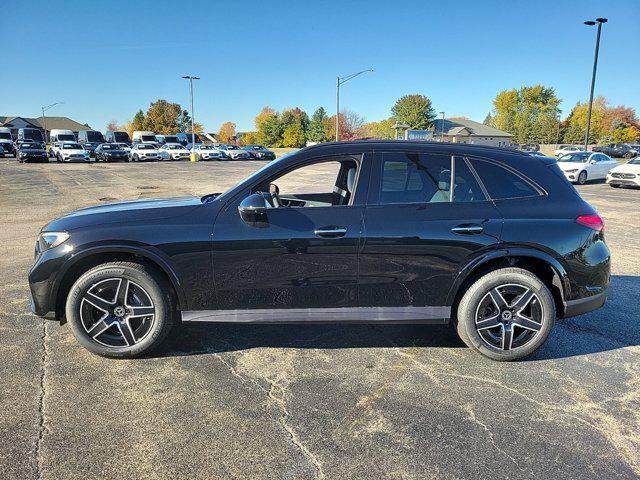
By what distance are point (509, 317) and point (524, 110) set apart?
11875 cm

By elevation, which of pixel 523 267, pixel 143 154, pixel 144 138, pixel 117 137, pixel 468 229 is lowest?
pixel 523 267

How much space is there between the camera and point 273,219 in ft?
11.8

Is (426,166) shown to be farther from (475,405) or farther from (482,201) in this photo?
(475,405)

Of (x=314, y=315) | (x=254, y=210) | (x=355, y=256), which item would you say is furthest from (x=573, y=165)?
(x=254, y=210)

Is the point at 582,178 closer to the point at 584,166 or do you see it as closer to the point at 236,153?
the point at 584,166

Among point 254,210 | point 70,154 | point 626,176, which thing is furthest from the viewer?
point 70,154

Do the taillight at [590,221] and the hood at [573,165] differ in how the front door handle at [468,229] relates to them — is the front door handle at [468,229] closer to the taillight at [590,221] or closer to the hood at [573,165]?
the taillight at [590,221]

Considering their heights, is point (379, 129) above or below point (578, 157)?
above

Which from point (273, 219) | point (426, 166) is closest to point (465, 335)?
point (426, 166)

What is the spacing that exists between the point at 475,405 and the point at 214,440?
5.59 feet

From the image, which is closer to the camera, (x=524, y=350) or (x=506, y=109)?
(x=524, y=350)

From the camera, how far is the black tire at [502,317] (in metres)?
3.74

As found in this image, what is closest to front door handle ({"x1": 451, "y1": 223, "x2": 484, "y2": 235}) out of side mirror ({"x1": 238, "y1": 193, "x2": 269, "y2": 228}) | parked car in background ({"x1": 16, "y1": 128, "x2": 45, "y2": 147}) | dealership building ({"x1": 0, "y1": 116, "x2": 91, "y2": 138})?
side mirror ({"x1": 238, "y1": 193, "x2": 269, "y2": 228})

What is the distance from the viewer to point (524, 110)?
10919 cm
